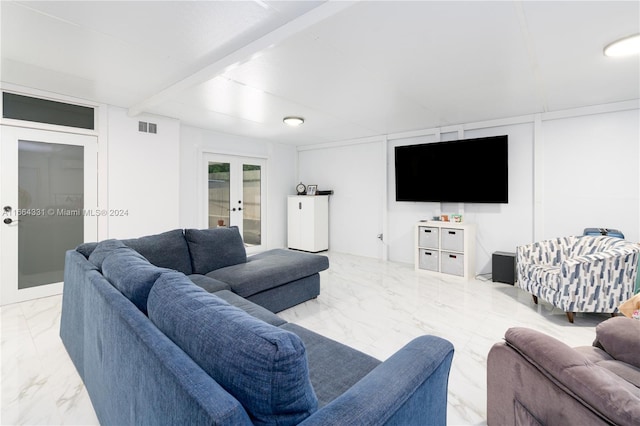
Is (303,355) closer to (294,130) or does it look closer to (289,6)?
(289,6)

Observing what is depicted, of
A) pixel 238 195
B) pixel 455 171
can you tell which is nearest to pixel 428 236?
pixel 455 171

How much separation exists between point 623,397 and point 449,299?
Answer: 274 cm

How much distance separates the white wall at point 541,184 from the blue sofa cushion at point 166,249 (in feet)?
12.3

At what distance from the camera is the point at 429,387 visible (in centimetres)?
114

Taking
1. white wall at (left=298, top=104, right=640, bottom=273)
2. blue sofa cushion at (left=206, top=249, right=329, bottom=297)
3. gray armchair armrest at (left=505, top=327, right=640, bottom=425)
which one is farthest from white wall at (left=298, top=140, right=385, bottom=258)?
gray armchair armrest at (left=505, top=327, right=640, bottom=425)

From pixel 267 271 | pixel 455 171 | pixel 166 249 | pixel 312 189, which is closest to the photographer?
pixel 166 249

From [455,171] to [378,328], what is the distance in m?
2.99

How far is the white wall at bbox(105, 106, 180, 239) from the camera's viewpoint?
160 inches

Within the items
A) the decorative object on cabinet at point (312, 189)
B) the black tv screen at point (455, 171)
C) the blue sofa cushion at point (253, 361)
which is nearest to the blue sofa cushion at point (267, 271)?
the blue sofa cushion at point (253, 361)

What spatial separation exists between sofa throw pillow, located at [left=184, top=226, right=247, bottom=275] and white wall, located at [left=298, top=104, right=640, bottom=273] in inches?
126

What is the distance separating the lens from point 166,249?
293cm

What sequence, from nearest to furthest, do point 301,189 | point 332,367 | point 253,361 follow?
point 253,361 < point 332,367 < point 301,189

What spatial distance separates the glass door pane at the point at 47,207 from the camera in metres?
3.46

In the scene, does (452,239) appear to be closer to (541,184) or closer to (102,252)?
(541,184)
